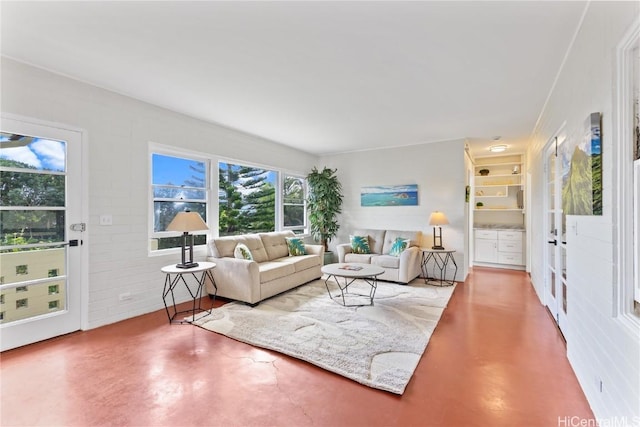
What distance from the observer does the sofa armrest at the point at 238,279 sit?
3.63 m

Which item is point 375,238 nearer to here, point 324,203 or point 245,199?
point 324,203

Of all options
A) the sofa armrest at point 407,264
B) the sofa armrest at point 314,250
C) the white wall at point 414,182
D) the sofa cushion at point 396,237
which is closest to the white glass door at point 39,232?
the sofa armrest at point 314,250

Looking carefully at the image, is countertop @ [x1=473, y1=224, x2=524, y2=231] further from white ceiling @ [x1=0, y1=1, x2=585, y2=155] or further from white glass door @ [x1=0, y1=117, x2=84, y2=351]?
white glass door @ [x1=0, y1=117, x2=84, y2=351]

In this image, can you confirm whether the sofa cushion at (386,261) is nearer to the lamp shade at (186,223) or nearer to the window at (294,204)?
the window at (294,204)

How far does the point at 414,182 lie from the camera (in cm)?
563

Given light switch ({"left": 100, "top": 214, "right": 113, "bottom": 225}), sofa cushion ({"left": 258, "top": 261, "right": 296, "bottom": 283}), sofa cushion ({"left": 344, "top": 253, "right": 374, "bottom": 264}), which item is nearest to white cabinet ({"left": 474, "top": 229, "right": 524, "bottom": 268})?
sofa cushion ({"left": 344, "top": 253, "right": 374, "bottom": 264})

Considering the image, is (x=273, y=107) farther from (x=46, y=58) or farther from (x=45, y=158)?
(x=45, y=158)

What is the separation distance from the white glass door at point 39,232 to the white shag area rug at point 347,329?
4.42ft

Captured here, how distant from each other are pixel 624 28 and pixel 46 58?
13.3 feet

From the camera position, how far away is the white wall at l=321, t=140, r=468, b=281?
5.22 metres

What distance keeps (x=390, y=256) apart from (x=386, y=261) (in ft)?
0.55

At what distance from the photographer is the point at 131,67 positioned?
268 centimetres

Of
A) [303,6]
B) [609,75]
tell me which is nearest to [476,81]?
[609,75]

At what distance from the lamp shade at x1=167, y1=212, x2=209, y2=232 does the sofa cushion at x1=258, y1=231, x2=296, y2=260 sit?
1.52 metres
